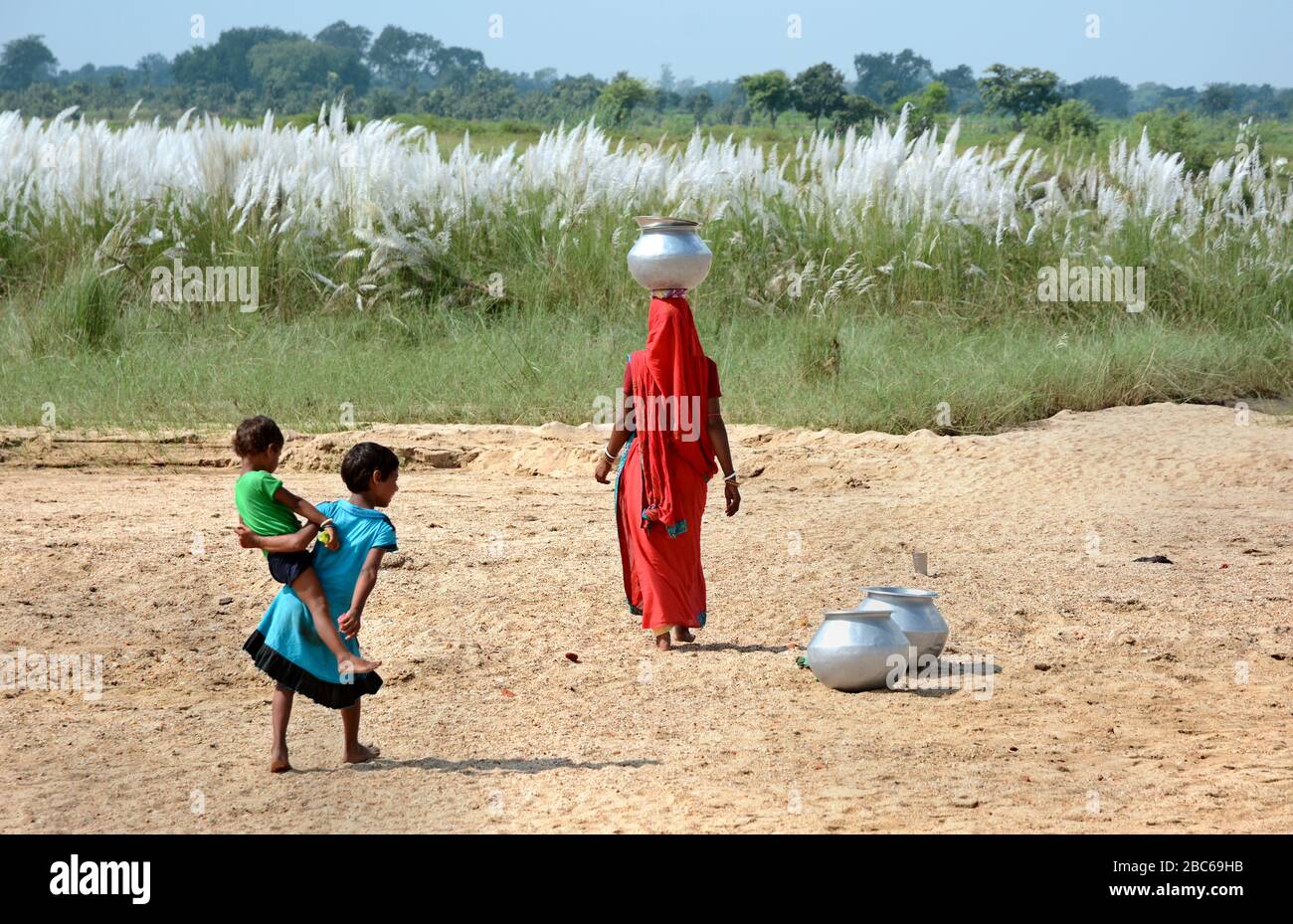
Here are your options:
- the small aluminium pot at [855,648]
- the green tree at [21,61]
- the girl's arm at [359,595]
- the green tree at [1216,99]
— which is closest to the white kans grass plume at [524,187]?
the small aluminium pot at [855,648]

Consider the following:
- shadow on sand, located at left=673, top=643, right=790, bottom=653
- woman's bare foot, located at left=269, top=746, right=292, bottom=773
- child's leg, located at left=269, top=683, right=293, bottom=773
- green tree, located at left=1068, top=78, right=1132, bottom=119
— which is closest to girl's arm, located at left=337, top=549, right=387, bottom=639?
child's leg, located at left=269, top=683, right=293, bottom=773

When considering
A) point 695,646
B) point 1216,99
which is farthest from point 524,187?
point 1216,99

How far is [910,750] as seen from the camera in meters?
4.00

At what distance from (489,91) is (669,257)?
6191 centimetres

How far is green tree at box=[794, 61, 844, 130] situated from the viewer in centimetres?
5178

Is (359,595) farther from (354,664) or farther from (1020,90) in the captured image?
(1020,90)

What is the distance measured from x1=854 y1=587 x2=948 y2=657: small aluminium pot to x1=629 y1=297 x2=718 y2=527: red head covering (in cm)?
76

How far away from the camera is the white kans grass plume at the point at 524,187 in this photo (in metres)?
12.1

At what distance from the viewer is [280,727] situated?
12.6ft

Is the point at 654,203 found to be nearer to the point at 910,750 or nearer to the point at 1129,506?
the point at 1129,506

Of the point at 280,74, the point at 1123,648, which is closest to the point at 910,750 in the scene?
the point at 1123,648

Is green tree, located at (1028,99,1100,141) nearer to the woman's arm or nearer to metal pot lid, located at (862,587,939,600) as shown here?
the woman's arm

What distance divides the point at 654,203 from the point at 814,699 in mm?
8790

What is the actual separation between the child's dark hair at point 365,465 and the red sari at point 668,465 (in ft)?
4.68
